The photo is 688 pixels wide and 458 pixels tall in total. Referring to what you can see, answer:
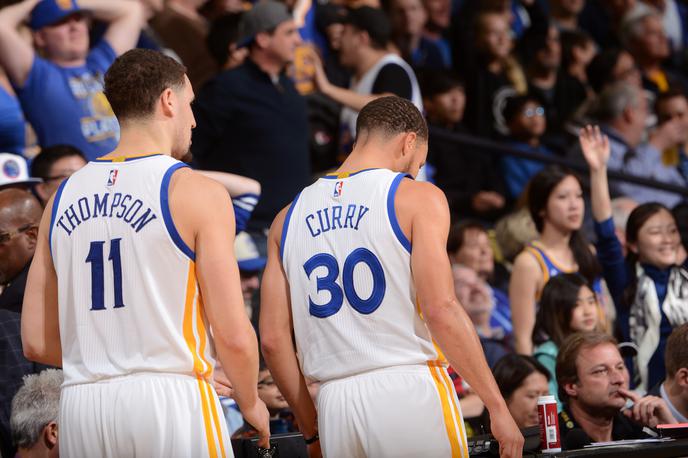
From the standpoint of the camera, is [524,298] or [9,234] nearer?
[9,234]

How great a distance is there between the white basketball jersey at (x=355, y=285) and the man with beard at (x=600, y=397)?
5.54 ft

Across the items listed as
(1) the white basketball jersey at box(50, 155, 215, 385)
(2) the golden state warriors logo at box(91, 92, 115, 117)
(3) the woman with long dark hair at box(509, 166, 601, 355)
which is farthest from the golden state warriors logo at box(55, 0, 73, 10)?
(1) the white basketball jersey at box(50, 155, 215, 385)

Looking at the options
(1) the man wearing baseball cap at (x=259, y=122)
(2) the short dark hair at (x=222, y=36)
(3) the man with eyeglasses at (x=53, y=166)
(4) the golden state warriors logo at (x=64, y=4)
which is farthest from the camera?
(2) the short dark hair at (x=222, y=36)

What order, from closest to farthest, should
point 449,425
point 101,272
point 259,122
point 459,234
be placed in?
1. point 101,272
2. point 449,425
3. point 259,122
4. point 459,234

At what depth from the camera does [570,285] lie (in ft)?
21.2

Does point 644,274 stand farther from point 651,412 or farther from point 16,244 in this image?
point 16,244

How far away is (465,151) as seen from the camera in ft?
31.3

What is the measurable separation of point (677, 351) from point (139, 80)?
2947 mm

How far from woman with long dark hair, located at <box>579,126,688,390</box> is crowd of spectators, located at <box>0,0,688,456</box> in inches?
0.5

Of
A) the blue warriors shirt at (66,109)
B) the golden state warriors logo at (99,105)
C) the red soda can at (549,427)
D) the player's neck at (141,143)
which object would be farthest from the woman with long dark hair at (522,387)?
the golden state warriors logo at (99,105)

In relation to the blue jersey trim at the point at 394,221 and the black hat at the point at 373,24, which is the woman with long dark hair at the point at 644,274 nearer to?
the black hat at the point at 373,24

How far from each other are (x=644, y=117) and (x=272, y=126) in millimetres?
3564

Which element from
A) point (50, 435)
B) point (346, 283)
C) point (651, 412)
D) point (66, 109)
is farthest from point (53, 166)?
point (651, 412)

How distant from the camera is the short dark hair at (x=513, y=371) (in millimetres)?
5852
